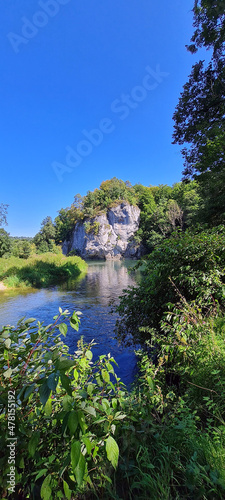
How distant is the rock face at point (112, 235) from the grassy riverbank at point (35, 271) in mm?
33474

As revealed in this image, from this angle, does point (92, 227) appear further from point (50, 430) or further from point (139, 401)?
point (50, 430)

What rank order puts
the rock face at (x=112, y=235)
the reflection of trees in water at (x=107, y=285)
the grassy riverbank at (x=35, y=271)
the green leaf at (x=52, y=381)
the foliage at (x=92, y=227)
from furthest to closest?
1. the rock face at (x=112, y=235)
2. the foliage at (x=92, y=227)
3. the grassy riverbank at (x=35, y=271)
4. the reflection of trees in water at (x=107, y=285)
5. the green leaf at (x=52, y=381)

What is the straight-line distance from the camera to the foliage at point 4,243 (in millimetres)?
30719

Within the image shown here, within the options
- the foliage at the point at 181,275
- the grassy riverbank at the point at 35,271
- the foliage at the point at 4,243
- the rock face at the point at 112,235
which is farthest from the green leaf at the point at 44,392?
the rock face at the point at 112,235

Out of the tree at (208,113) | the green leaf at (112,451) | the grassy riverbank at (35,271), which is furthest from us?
the grassy riverbank at (35,271)

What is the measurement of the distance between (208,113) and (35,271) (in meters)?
21.0

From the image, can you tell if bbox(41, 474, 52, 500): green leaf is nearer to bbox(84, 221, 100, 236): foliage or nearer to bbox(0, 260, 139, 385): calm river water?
bbox(0, 260, 139, 385): calm river water

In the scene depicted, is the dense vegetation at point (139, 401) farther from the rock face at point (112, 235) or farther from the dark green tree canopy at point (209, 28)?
the rock face at point (112, 235)

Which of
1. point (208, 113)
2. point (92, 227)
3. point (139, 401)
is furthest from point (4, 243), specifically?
point (92, 227)

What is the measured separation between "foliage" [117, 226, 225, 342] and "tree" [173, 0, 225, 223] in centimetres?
689

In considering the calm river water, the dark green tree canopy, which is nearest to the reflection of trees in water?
the calm river water

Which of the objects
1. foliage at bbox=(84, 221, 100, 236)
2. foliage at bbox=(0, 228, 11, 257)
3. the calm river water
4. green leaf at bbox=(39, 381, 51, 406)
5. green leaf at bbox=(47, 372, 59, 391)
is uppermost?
foliage at bbox=(84, 221, 100, 236)

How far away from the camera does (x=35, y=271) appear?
22.8m

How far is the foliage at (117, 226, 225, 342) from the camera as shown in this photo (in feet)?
10.4
